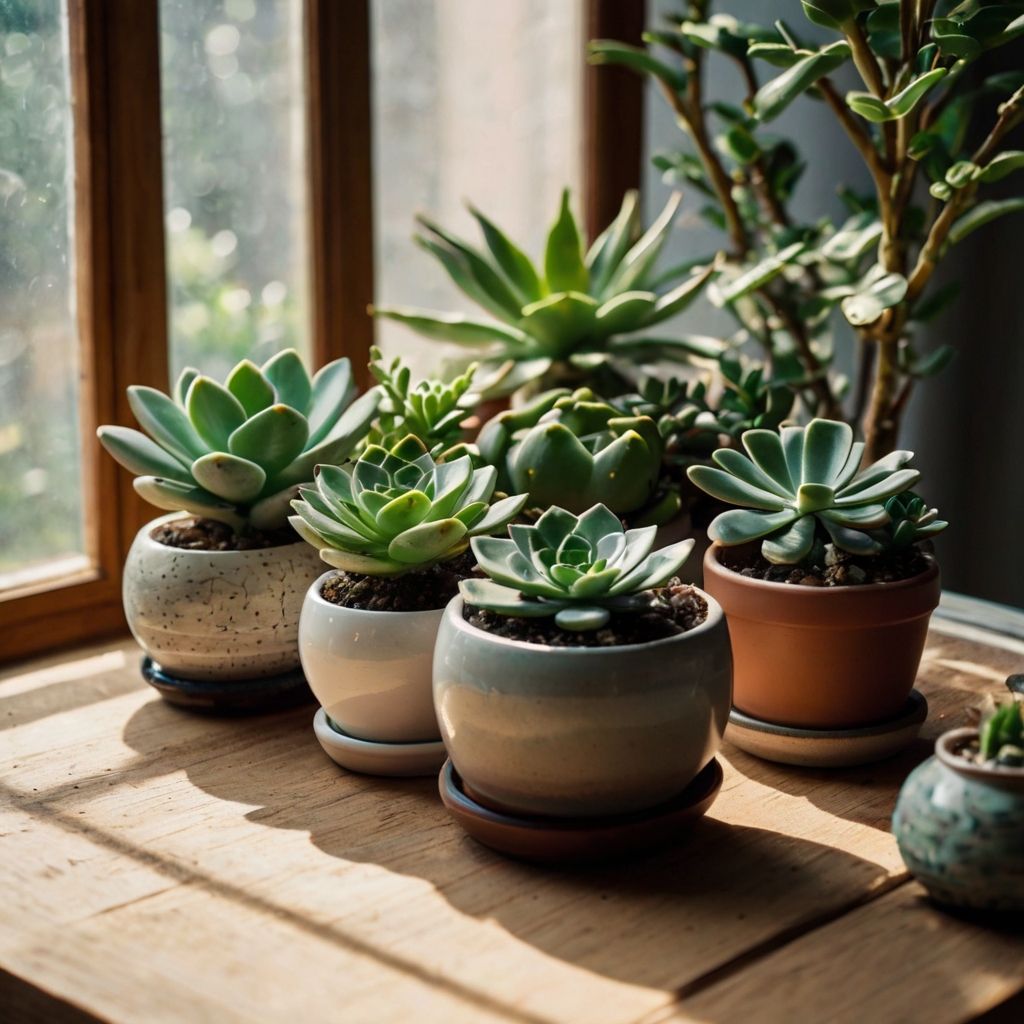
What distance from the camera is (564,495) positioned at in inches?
36.9

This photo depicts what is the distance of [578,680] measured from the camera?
0.68 m

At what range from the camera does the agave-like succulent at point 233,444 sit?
0.91 metres

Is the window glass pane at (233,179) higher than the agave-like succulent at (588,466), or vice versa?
the window glass pane at (233,179)

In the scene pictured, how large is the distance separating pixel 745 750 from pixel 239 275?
71 cm

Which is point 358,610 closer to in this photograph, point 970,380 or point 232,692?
point 232,692

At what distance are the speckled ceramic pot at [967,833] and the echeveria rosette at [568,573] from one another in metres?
0.19

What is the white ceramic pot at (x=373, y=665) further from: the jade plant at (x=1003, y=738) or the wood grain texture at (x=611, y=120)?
the wood grain texture at (x=611, y=120)

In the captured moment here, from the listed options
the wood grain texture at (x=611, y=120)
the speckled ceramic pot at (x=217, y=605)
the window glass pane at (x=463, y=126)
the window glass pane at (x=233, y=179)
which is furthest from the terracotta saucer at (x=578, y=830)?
the wood grain texture at (x=611, y=120)

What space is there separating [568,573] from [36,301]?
627mm

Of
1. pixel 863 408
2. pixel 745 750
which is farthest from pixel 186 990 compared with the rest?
pixel 863 408

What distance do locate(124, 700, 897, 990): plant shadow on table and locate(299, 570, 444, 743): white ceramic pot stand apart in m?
0.05

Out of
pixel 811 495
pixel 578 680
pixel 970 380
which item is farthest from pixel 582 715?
pixel 970 380

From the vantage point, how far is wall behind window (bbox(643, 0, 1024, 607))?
1376 mm

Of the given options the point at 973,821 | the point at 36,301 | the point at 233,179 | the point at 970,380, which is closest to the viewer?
the point at 973,821
